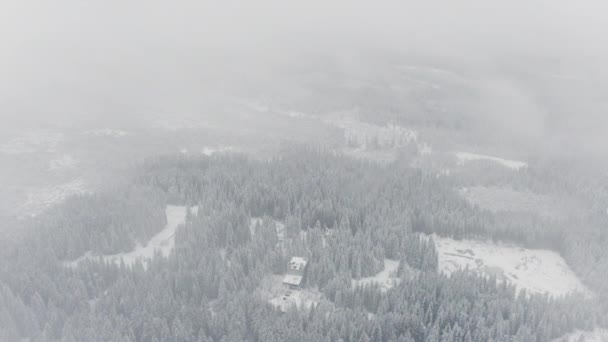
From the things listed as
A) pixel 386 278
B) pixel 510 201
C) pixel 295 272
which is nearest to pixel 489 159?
pixel 510 201

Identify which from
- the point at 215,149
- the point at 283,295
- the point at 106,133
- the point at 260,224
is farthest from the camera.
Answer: the point at 106,133

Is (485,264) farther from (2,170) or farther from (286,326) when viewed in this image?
(2,170)

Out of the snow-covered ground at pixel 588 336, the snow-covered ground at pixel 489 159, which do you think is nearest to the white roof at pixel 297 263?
the snow-covered ground at pixel 588 336

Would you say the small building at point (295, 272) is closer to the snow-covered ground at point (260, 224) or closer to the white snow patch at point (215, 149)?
the snow-covered ground at point (260, 224)

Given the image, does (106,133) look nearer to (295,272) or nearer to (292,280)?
(295,272)

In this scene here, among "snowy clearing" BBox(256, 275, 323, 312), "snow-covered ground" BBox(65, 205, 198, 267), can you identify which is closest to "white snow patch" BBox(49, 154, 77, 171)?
"snow-covered ground" BBox(65, 205, 198, 267)

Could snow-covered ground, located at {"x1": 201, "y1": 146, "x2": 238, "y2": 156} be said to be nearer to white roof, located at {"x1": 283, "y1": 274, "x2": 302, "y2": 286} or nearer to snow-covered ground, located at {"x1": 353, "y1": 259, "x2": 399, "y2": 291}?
white roof, located at {"x1": 283, "y1": 274, "x2": 302, "y2": 286}
